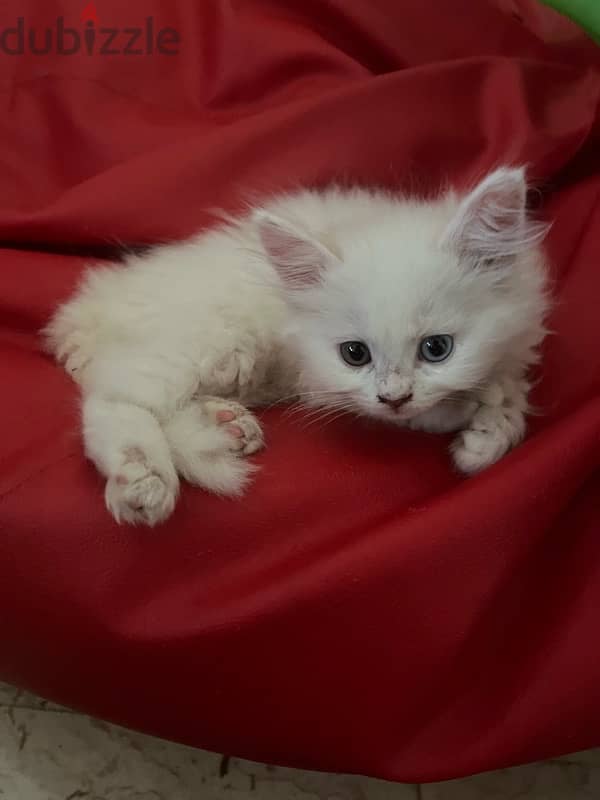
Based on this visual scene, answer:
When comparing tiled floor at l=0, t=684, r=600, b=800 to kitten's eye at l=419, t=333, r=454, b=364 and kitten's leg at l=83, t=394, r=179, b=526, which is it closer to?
kitten's leg at l=83, t=394, r=179, b=526

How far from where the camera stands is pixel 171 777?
164 centimetres

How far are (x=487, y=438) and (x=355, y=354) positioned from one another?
239 millimetres

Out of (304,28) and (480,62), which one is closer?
(480,62)

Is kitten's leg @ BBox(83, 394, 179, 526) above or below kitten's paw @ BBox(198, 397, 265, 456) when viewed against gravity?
below

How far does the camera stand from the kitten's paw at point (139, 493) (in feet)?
3.68

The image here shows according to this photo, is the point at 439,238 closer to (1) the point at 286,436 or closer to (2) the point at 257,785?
(1) the point at 286,436

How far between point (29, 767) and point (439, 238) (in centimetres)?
127

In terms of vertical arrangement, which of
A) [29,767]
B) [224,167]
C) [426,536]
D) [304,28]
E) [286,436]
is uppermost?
[304,28]

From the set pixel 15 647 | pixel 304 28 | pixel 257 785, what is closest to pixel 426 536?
pixel 15 647

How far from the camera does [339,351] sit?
132cm

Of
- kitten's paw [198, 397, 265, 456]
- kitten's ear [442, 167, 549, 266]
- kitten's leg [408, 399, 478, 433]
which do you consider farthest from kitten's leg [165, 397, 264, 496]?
kitten's ear [442, 167, 549, 266]

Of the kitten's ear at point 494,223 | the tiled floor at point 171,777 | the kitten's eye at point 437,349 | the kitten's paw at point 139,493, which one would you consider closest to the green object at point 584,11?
the kitten's ear at point 494,223

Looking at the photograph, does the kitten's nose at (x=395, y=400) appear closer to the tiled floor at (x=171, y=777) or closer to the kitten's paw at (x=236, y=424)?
the kitten's paw at (x=236, y=424)

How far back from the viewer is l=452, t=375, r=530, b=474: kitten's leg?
128cm
